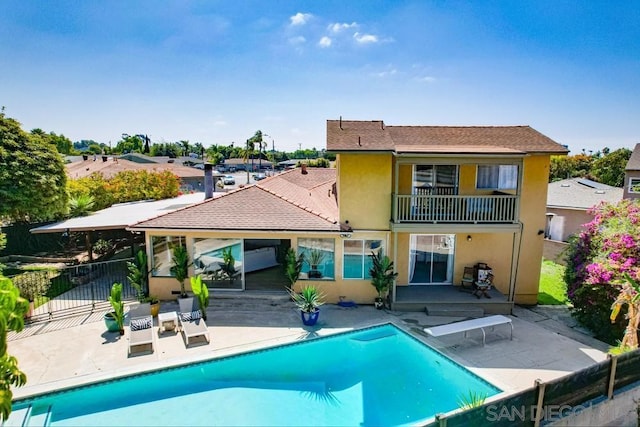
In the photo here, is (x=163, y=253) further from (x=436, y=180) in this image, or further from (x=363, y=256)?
(x=436, y=180)

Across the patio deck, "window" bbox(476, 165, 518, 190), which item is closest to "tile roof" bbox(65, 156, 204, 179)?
the patio deck

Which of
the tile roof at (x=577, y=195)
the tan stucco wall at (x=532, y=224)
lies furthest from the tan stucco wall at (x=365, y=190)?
the tile roof at (x=577, y=195)

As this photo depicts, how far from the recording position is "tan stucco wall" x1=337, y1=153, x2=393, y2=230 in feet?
55.2

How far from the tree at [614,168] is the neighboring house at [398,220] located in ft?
158

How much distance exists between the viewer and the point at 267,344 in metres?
13.3

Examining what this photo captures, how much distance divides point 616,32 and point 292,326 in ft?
74.5

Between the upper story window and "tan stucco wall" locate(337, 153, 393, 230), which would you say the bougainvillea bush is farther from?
"tan stucco wall" locate(337, 153, 393, 230)

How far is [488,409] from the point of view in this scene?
7.04 m

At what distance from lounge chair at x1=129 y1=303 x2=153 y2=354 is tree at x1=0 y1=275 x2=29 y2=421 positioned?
7.05 metres

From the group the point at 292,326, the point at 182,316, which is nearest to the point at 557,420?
the point at 292,326

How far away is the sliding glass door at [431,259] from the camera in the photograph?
18219 millimetres

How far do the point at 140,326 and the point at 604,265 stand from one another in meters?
17.5

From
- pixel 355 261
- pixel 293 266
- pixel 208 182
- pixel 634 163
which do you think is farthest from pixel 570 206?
pixel 208 182

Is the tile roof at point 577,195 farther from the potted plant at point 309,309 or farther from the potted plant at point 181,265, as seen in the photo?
the potted plant at point 181,265
